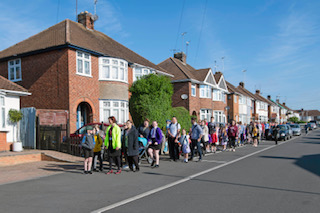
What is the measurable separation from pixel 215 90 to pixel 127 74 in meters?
18.6

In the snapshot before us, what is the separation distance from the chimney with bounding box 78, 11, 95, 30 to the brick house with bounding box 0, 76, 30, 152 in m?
10.0

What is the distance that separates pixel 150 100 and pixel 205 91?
19193 millimetres

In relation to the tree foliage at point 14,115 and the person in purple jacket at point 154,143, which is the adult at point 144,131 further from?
the tree foliage at point 14,115

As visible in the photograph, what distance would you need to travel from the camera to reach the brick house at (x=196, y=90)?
1252 inches

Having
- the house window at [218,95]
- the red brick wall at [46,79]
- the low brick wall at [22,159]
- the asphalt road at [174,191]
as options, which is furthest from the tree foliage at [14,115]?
Answer: the house window at [218,95]

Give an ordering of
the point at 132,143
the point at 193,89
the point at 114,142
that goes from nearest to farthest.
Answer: the point at 114,142 < the point at 132,143 < the point at 193,89

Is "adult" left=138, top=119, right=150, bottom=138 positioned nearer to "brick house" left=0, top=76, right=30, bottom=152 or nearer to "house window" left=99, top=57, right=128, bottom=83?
"brick house" left=0, top=76, right=30, bottom=152

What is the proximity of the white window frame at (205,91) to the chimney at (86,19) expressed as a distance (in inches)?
599

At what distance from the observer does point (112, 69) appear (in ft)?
69.5

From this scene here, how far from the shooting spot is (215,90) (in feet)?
126

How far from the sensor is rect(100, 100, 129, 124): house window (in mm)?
20656

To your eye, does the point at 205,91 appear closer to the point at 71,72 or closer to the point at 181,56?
the point at 181,56

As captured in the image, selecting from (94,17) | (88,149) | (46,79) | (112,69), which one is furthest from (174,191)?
(94,17)

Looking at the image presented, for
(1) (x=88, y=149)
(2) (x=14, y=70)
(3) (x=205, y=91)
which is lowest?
(1) (x=88, y=149)
